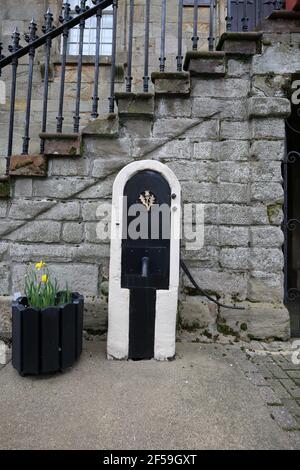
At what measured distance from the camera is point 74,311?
2.82 meters

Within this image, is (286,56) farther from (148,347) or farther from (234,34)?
(148,347)

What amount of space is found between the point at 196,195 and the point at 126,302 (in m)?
1.40

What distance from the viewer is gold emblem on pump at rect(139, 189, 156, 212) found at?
3025 mm

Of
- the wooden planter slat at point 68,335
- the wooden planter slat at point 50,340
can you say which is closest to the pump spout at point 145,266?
the wooden planter slat at point 68,335

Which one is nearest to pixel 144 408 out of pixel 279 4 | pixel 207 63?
pixel 207 63

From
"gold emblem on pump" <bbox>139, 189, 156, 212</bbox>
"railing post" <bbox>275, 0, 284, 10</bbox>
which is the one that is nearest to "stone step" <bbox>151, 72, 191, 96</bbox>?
"gold emblem on pump" <bbox>139, 189, 156, 212</bbox>

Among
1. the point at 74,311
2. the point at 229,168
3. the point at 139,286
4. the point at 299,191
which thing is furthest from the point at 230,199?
the point at 299,191

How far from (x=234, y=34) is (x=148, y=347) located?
132 inches

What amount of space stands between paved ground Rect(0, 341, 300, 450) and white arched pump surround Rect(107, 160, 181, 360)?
0.46 ft

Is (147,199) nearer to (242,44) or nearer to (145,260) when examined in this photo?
(145,260)

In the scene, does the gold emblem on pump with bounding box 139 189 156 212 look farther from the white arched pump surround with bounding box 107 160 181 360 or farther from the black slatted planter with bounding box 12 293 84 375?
the black slatted planter with bounding box 12 293 84 375

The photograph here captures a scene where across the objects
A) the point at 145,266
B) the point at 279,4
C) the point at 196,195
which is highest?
the point at 279,4

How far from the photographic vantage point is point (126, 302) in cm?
295

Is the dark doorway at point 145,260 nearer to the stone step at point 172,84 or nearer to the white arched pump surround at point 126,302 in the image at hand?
the white arched pump surround at point 126,302
